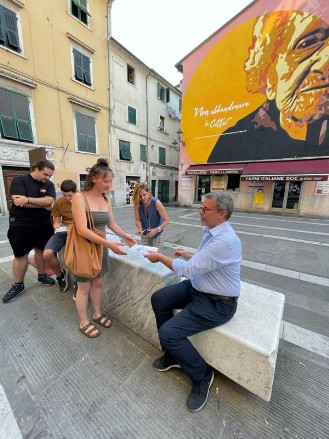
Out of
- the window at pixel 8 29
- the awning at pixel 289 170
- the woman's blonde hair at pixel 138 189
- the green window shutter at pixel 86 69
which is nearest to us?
the woman's blonde hair at pixel 138 189

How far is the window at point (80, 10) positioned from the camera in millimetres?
10867

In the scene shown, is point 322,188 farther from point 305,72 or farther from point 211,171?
point 211,171

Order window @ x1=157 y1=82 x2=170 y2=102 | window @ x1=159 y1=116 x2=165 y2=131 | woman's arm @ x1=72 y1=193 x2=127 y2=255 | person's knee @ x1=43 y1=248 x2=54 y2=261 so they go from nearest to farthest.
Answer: woman's arm @ x1=72 y1=193 x2=127 y2=255
person's knee @ x1=43 y1=248 x2=54 y2=261
window @ x1=157 y1=82 x2=170 y2=102
window @ x1=159 y1=116 x2=165 y2=131

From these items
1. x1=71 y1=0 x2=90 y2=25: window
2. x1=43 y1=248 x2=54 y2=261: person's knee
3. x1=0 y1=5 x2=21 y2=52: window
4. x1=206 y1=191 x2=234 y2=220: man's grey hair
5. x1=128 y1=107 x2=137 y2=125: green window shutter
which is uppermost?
x1=71 y1=0 x2=90 y2=25: window

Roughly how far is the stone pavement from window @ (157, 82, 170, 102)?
65.2ft

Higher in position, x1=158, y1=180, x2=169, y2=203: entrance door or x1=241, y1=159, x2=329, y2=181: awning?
x1=241, y1=159, x2=329, y2=181: awning

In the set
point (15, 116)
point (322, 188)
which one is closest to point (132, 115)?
point (15, 116)

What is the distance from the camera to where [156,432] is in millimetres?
1291

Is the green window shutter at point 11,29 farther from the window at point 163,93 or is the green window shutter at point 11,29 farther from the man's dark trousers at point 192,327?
the man's dark trousers at point 192,327

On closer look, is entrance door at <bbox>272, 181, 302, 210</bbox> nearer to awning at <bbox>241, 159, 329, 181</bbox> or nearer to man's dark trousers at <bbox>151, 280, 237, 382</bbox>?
awning at <bbox>241, 159, 329, 181</bbox>

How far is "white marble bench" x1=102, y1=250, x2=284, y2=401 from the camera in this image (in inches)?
53.2

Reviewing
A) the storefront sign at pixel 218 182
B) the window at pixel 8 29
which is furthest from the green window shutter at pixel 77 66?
the storefront sign at pixel 218 182

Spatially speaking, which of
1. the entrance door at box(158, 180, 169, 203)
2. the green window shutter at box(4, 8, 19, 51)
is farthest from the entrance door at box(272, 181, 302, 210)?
the green window shutter at box(4, 8, 19, 51)

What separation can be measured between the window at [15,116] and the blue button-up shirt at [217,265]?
11077 mm
